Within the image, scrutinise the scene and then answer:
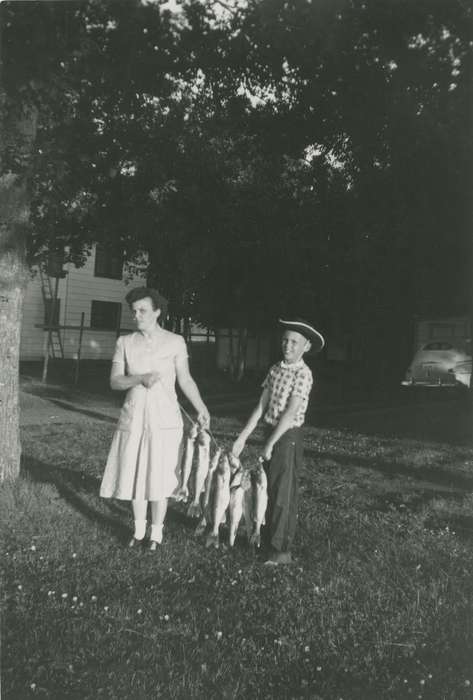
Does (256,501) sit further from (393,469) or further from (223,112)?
(223,112)

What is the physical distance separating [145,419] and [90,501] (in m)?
1.96

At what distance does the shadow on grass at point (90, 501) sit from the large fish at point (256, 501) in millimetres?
950

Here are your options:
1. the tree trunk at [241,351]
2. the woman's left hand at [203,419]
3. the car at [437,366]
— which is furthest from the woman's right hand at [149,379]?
the tree trunk at [241,351]

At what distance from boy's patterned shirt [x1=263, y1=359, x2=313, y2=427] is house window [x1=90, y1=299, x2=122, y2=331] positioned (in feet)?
78.8

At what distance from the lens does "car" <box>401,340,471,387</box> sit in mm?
22438

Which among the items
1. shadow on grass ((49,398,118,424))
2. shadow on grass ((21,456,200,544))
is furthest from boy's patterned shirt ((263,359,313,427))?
shadow on grass ((49,398,118,424))

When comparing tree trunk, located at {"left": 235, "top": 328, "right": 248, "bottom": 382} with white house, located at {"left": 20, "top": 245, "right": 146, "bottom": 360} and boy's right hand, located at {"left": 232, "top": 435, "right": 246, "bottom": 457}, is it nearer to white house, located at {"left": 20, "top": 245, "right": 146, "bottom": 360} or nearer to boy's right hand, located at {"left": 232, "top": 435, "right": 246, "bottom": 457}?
white house, located at {"left": 20, "top": 245, "right": 146, "bottom": 360}

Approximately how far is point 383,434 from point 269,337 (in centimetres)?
1668

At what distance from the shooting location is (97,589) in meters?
4.87

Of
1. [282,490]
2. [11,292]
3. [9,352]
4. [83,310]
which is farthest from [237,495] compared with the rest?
[83,310]

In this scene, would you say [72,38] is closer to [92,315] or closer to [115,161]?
[115,161]

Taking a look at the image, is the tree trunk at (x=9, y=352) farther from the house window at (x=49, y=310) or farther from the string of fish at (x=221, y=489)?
the house window at (x=49, y=310)

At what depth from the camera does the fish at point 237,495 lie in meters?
5.58

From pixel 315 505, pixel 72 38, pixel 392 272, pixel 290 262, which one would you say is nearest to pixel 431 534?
pixel 315 505
